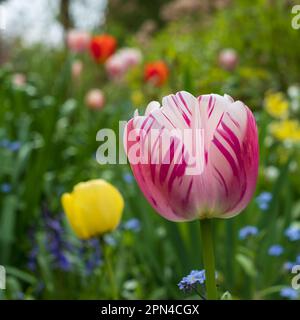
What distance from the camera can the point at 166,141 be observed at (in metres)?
0.47

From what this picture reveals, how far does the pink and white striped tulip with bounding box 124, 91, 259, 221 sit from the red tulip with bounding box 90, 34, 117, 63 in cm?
372

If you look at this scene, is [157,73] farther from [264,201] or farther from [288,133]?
[264,201]

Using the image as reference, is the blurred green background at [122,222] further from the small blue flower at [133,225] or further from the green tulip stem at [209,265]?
the green tulip stem at [209,265]

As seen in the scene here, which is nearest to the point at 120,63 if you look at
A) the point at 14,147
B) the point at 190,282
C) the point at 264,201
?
the point at 14,147

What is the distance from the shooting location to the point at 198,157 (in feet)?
1.58

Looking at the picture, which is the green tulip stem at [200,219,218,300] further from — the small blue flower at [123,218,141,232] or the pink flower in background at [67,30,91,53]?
the pink flower in background at [67,30,91,53]

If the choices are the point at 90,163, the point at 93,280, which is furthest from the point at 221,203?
the point at 90,163

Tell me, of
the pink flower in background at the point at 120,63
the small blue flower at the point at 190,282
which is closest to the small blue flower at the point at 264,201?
the small blue flower at the point at 190,282

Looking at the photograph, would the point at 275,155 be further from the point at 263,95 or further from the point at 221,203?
the point at 221,203

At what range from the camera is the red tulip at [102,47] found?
414 cm

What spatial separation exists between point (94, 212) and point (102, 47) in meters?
3.34

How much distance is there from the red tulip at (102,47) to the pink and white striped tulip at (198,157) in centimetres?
372

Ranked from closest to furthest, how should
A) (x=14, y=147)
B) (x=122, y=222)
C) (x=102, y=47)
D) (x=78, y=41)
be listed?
(x=122, y=222), (x=14, y=147), (x=102, y=47), (x=78, y=41)

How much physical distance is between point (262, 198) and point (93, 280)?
1.73 feet
